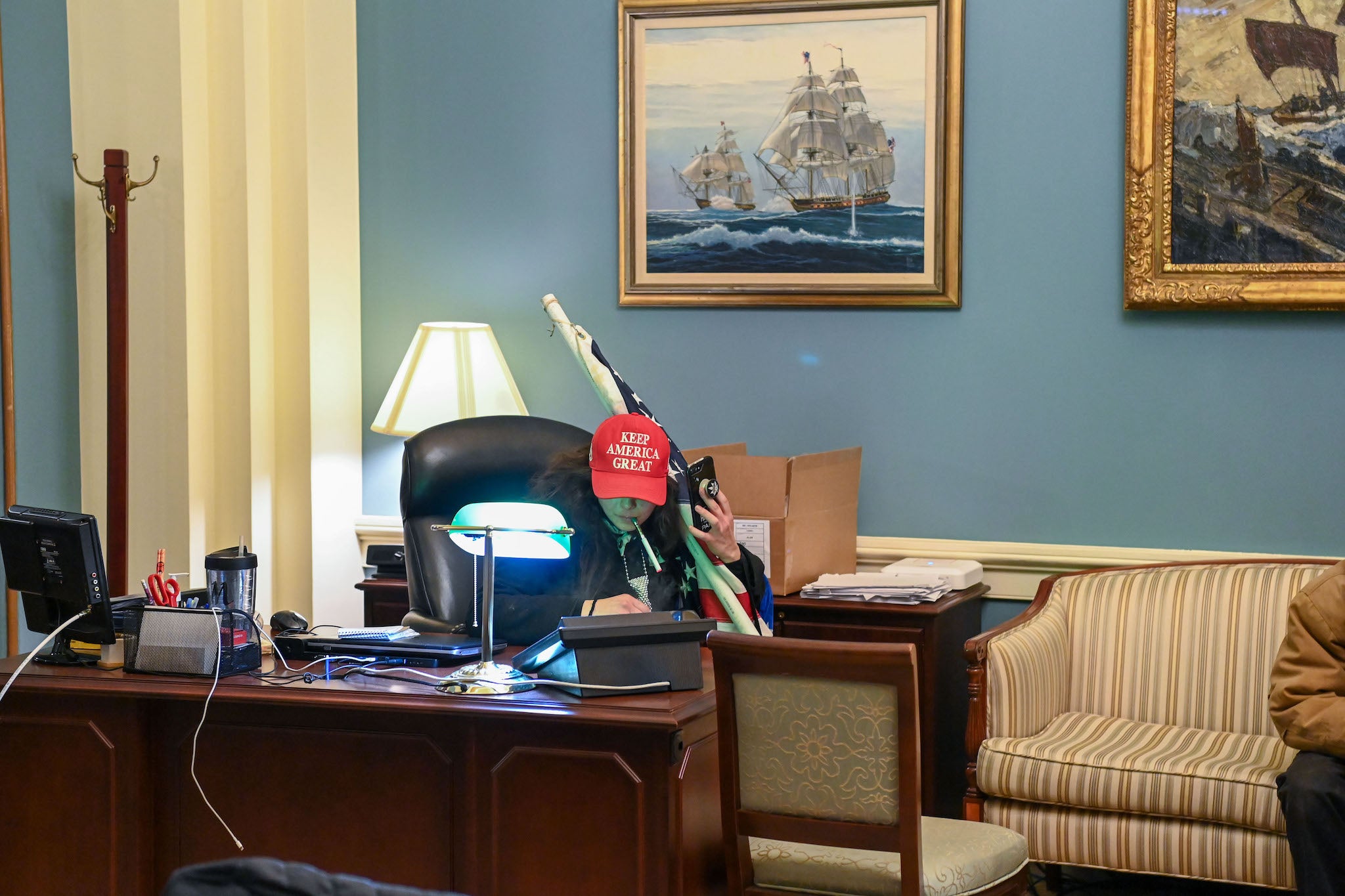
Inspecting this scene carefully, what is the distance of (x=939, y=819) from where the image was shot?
8.81ft

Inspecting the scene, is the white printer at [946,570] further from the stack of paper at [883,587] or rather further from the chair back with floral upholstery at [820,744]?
the chair back with floral upholstery at [820,744]

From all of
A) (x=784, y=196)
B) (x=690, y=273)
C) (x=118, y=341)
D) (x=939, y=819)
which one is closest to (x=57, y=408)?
(x=118, y=341)

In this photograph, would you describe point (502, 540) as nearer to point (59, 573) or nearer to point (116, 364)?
point (59, 573)

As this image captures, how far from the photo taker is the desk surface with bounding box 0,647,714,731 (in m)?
2.36

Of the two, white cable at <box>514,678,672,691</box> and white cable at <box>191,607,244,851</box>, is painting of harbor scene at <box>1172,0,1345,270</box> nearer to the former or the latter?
white cable at <box>514,678,672,691</box>

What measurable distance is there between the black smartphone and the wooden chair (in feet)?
2.65

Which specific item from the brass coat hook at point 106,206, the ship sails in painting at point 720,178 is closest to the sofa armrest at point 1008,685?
the ship sails in painting at point 720,178

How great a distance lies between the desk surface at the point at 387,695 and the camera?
92.7 inches

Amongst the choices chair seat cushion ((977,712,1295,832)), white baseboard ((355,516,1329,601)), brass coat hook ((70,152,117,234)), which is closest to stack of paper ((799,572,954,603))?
white baseboard ((355,516,1329,601))

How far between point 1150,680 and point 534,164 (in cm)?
257

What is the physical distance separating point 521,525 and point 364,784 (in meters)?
0.59

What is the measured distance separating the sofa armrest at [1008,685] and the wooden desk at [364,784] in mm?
1065

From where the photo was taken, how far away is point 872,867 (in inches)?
95.7

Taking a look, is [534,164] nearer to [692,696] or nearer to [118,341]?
[118,341]
